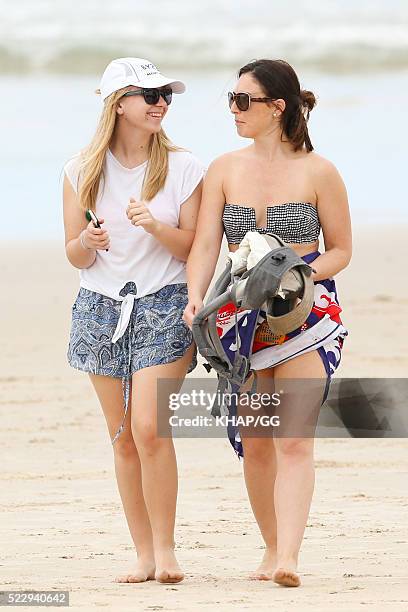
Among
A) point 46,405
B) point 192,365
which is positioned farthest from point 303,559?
point 46,405

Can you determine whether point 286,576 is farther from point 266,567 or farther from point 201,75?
point 201,75

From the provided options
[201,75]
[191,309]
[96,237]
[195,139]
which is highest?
[201,75]

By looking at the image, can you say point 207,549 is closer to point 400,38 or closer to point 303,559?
point 303,559

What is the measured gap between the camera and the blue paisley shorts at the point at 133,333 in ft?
18.0

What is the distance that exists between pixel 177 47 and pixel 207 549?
28588 millimetres

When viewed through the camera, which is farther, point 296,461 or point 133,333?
point 133,333

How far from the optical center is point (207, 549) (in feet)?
20.2

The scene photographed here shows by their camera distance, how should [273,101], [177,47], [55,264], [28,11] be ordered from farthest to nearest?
[28,11] < [177,47] < [55,264] < [273,101]

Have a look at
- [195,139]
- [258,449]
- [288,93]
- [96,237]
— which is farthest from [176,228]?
[195,139]

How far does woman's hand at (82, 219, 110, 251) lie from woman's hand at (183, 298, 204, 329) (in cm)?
42

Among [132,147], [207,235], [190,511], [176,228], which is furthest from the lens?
[190,511]

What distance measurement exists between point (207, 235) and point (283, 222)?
1.07 ft

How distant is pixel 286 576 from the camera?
5141 mm

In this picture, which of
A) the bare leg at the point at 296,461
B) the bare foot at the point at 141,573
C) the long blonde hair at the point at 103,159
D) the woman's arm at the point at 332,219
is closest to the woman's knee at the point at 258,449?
the bare leg at the point at 296,461
